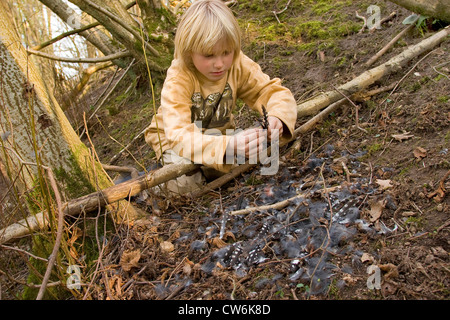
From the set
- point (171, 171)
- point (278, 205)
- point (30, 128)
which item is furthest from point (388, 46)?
point (30, 128)

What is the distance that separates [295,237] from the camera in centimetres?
229

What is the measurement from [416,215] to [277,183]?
106cm

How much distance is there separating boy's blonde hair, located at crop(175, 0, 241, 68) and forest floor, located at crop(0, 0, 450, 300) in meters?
1.18

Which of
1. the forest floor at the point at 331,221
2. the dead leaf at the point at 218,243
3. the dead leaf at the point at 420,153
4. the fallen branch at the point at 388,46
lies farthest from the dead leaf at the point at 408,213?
the fallen branch at the point at 388,46

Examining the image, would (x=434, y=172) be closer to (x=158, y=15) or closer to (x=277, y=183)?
(x=277, y=183)

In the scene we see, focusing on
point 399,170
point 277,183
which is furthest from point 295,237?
point 399,170

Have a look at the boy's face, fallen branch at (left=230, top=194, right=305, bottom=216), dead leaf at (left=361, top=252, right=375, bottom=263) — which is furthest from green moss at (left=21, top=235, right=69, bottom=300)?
dead leaf at (left=361, top=252, right=375, bottom=263)

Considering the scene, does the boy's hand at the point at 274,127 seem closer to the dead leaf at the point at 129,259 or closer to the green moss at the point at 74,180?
the dead leaf at the point at 129,259

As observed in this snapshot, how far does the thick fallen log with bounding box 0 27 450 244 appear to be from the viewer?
97.0 inches

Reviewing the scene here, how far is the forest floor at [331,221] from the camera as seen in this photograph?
1.97 metres

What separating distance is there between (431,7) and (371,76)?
1.15 metres

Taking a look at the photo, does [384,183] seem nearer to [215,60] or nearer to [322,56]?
[215,60]

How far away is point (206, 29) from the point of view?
8.13ft

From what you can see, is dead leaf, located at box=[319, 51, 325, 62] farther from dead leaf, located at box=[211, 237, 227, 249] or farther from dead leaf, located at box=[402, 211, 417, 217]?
dead leaf, located at box=[211, 237, 227, 249]
